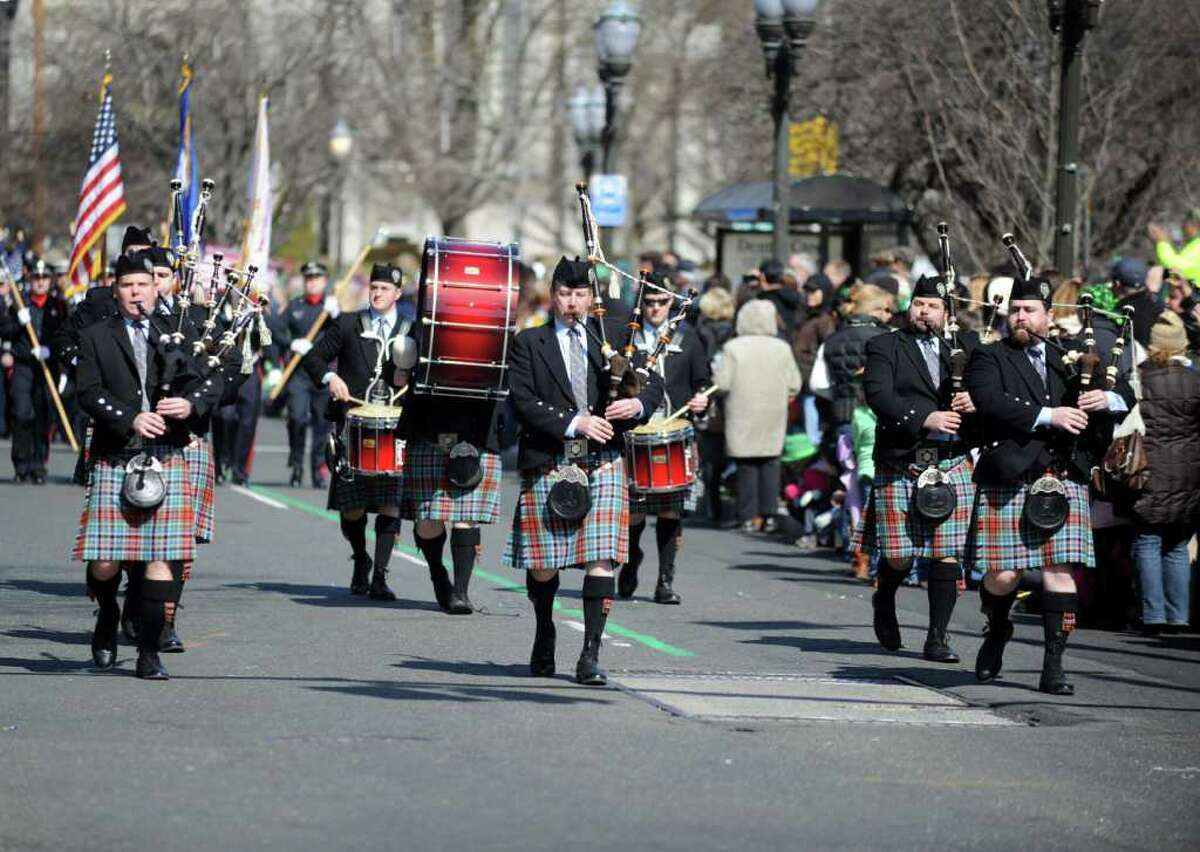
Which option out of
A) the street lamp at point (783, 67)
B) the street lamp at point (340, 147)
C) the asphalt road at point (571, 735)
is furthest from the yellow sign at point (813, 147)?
the asphalt road at point (571, 735)

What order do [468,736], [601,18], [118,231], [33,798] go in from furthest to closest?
[118,231] → [601,18] → [468,736] → [33,798]

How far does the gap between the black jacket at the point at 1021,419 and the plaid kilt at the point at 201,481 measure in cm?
337

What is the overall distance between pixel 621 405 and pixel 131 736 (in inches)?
104

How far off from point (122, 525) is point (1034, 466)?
12.8 ft

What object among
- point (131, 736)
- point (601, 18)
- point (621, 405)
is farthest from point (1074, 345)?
point (601, 18)

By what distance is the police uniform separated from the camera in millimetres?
21891

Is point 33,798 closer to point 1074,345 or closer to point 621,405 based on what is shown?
point 621,405

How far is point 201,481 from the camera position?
10.7 metres

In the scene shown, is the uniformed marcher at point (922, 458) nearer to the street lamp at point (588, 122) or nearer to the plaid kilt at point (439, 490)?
the plaid kilt at point (439, 490)

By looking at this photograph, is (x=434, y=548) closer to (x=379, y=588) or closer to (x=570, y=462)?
(x=379, y=588)

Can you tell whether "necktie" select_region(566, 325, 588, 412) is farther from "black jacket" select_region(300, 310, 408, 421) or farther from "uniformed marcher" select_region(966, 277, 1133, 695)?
"black jacket" select_region(300, 310, 408, 421)

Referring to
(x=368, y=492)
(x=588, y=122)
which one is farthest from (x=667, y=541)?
(x=588, y=122)

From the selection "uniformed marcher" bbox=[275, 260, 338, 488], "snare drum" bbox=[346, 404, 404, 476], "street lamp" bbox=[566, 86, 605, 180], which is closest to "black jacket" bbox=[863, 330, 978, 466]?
"snare drum" bbox=[346, 404, 404, 476]

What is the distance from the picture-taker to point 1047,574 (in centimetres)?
1056
